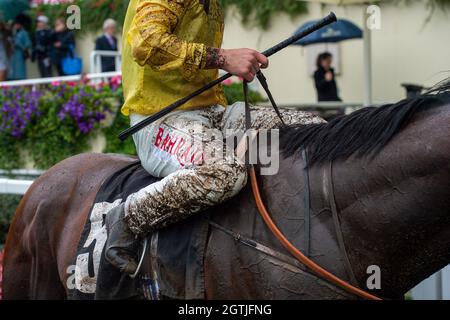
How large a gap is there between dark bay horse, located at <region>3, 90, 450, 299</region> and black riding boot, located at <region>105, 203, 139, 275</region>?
0.40m

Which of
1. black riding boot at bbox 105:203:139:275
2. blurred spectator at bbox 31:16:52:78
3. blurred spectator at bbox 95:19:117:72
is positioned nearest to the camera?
black riding boot at bbox 105:203:139:275

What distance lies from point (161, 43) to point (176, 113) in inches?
19.1

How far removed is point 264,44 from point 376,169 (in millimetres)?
9048

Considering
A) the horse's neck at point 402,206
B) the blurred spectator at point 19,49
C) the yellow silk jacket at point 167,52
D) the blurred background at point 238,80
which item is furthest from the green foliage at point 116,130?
the horse's neck at point 402,206

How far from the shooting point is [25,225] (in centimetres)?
468

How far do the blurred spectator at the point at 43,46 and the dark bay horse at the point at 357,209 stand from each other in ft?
31.2

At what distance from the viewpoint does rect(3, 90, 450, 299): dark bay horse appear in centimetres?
309

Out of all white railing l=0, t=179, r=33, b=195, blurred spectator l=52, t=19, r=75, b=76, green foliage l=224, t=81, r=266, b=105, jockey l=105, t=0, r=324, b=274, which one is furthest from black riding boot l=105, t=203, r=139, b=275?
blurred spectator l=52, t=19, r=75, b=76

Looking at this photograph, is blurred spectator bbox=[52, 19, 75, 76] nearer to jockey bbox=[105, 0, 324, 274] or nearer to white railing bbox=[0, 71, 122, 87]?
white railing bbox=[0, 71, 122, 87]

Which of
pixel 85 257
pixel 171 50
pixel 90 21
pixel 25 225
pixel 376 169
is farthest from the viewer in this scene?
pixel 90 21

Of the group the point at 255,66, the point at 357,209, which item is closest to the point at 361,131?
the point at 357,209

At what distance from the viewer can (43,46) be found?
494 inches
